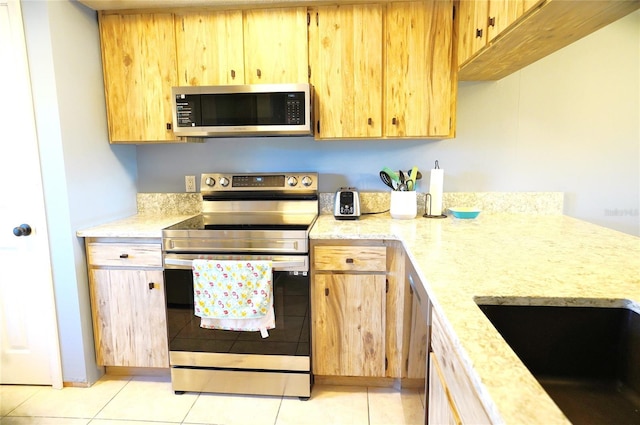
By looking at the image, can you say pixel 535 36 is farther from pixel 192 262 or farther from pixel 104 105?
pixel 104 105

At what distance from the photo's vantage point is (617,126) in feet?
7.54

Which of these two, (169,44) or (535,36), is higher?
(169,44)

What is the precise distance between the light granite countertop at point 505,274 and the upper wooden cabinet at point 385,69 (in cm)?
60

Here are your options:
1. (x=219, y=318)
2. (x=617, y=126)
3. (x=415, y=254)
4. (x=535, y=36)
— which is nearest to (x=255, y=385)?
(x=219, y=318)

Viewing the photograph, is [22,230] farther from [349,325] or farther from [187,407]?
[349,325]

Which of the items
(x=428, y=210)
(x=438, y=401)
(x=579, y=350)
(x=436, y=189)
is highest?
(x=436, y=189)

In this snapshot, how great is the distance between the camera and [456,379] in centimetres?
87

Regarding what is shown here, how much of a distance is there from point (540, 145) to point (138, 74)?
2.56m

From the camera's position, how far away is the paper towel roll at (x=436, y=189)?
229 cm

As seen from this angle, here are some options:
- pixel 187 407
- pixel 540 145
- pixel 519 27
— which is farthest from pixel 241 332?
pixel 540 145

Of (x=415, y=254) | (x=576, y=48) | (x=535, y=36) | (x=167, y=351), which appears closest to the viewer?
Result: (x=415, y=254)

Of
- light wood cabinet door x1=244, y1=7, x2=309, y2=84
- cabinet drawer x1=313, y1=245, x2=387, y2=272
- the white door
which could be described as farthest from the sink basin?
the white door

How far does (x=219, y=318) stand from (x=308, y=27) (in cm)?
170

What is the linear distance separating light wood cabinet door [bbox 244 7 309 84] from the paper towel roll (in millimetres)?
968
